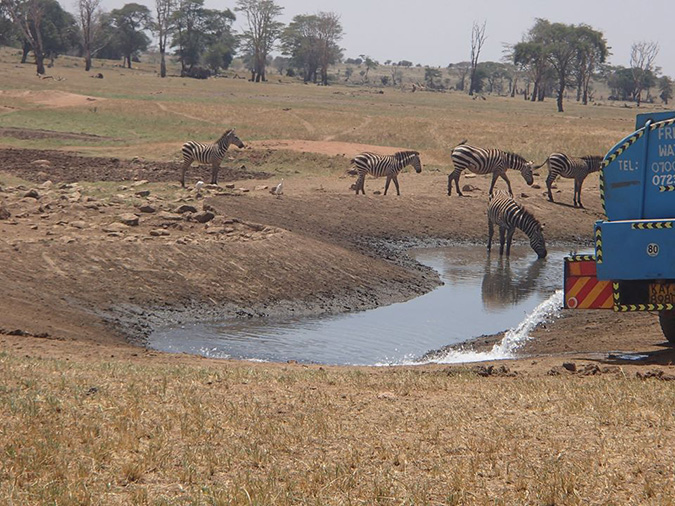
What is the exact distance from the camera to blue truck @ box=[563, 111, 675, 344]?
9.76m

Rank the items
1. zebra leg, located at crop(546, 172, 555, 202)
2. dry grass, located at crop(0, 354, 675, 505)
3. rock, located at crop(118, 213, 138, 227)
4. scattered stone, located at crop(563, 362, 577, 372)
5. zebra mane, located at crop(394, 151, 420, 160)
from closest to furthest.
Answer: dry grass, located at crop(0, 354, 675, 505), scattered stone, located at crop(563, 362, 577, 372), rock, located at crop(118, 213, 138, 227), zebra leg, located at crop(546, 172, 555, 202), zebra mane, located at crop(394, 151, 420, 160)

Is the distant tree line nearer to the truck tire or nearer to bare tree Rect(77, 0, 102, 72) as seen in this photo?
bare tree Rect(77, 0, 102, 72)

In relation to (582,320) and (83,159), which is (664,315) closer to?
(582,320)

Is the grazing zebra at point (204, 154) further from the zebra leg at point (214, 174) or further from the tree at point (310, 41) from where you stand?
the tree at point (310, 41)

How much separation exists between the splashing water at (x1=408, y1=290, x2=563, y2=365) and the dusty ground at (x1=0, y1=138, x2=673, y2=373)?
0.25 m

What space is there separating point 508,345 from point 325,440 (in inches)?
295

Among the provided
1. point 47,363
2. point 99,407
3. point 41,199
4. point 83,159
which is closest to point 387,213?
point 41,199

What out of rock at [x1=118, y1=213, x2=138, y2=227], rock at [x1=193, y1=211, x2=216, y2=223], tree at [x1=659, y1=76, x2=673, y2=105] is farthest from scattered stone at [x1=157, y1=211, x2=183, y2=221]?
tree at [x1=659, y1=76, x2=673, y2=105]

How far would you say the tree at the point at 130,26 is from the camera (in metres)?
112

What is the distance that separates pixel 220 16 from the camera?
118 metres

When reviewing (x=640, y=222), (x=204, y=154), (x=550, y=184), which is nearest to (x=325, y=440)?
(x=640, y=222)

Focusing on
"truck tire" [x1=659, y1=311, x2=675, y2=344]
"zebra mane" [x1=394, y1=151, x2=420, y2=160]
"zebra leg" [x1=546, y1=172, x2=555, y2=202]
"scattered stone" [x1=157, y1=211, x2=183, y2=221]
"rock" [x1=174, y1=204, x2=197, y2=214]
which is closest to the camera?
"truck tire" [x1=659, y1=311, x2=675, y2=344]

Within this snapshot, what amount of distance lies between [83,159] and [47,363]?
2312cm

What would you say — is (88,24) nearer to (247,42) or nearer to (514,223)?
(247,42)
